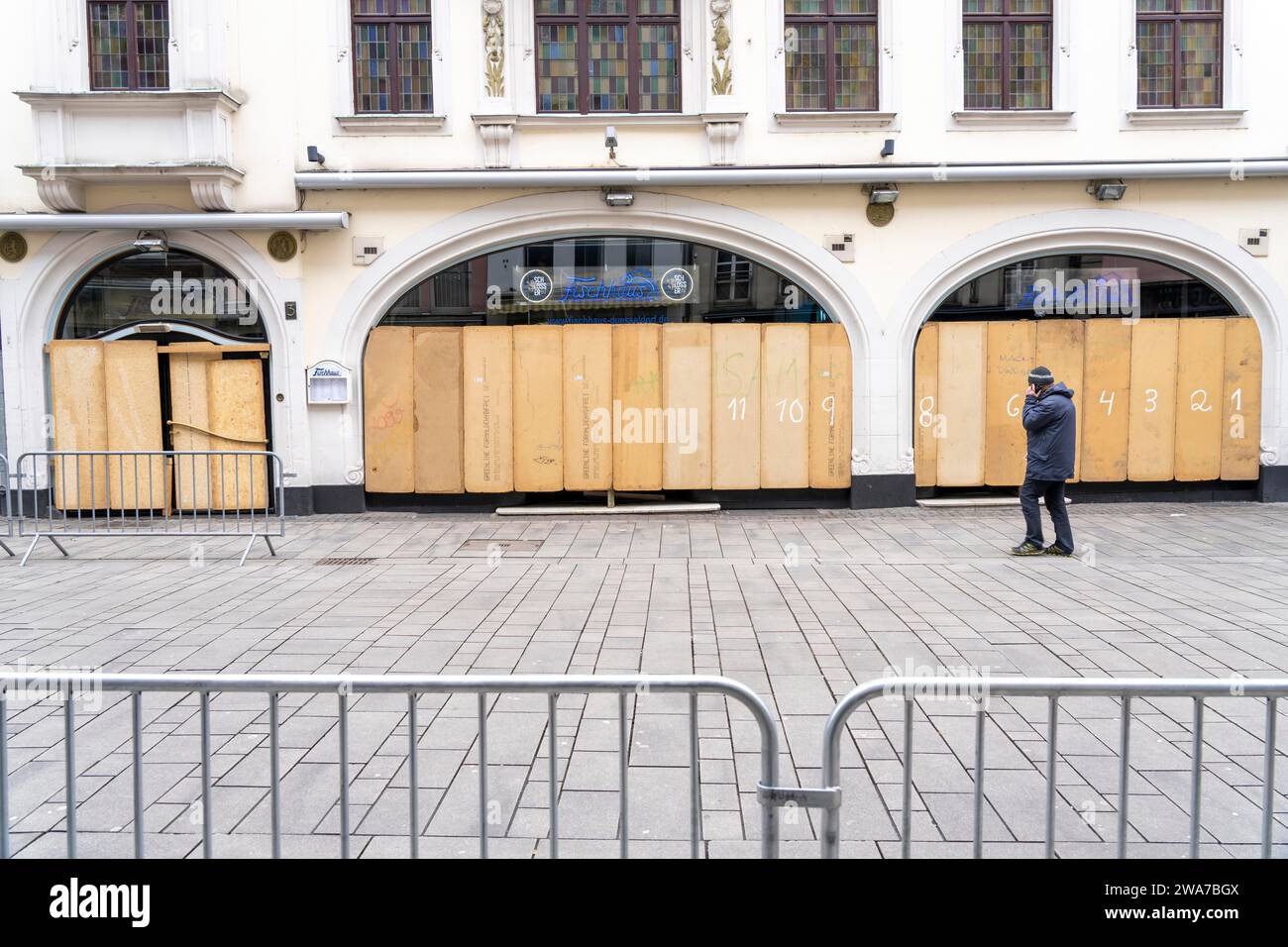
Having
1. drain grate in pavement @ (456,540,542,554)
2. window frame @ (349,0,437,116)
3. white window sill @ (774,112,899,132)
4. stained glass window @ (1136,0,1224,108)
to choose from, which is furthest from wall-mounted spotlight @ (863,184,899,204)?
drain grate in pavement @ (456,540,542,554)

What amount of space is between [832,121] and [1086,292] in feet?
14.6

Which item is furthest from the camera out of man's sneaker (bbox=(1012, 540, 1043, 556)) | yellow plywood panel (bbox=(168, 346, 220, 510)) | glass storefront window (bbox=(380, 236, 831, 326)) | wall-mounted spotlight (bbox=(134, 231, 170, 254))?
glass storefront window (bbox=(380, 236, 831, 326))

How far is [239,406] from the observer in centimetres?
1284

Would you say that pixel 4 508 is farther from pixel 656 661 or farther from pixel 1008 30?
pixel 1008 30

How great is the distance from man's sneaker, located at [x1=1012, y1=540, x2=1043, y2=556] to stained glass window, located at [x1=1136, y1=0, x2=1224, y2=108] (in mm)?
7262

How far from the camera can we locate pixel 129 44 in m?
12.3

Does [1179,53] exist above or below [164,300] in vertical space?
above

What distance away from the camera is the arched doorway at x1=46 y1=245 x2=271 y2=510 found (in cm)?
1270

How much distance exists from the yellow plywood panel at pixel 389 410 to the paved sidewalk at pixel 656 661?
1690mm

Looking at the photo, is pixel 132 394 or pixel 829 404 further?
pixel 829 404

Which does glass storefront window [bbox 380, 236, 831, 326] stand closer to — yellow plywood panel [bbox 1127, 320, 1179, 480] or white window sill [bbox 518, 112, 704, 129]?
white window sill [bbox 518, 112, 704, 129]

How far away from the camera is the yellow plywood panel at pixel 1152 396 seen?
42.2ft

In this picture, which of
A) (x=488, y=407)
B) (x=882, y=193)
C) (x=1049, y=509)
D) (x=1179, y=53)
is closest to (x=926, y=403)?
(x=882, y=193)
